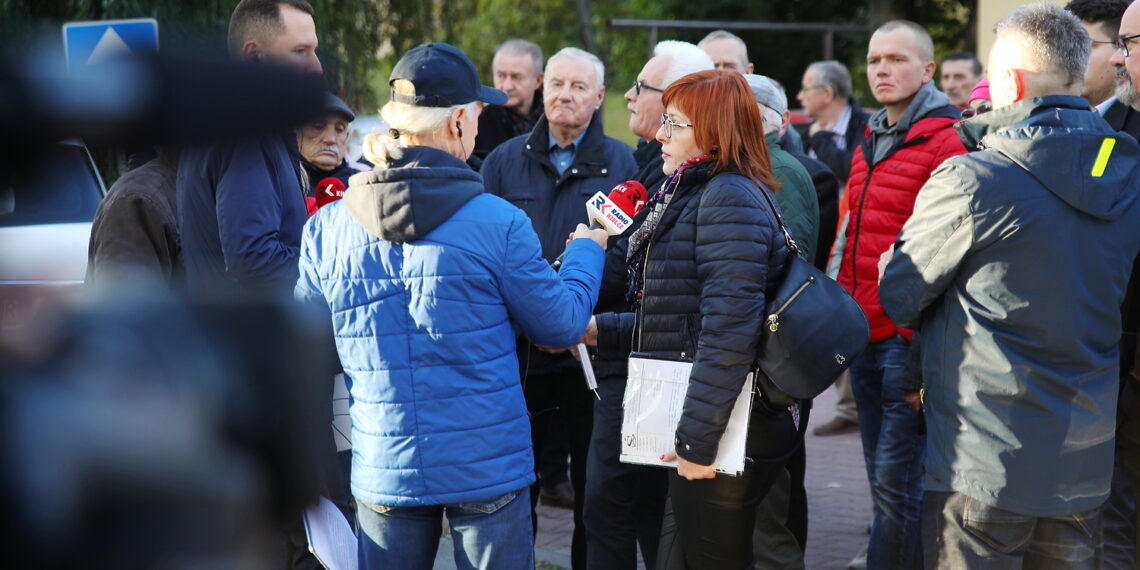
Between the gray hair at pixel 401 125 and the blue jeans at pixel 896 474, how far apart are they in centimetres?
211

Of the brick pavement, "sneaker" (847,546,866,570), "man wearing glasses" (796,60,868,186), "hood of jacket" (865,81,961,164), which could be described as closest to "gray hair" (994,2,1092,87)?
"hood of jacket" (865,81,961,164)

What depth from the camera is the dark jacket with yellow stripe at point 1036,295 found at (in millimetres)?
2893

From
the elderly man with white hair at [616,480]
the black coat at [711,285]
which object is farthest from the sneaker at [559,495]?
Answer: the black coat at [711,285]

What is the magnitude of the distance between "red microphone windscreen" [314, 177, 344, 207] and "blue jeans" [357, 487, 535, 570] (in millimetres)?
1624

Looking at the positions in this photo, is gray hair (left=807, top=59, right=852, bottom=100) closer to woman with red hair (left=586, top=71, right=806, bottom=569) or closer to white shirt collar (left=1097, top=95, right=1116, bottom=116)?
white shirt collar (left=1097, top=95, right=1116, bottom=116)

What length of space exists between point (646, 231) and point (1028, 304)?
3.56 feet

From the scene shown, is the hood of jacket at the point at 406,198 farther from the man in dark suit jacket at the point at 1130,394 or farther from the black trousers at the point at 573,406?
the man in dark suit jacket at the point at 1130,394

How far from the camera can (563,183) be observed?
4.50 m

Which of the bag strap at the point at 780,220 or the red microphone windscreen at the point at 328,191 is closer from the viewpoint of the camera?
the bag strap at the point at 780,220

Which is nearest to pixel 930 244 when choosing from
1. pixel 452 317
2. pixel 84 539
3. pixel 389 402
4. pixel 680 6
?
pixel 452 317

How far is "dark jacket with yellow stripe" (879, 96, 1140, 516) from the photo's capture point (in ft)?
9.49

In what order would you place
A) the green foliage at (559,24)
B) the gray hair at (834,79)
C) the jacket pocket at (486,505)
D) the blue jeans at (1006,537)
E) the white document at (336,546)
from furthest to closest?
the green foliage at (559,24) < the gray hair at (834,79) < the blue jeans at (1006,537) < the jacket pocket at (486,505) < the white document at (336,546)

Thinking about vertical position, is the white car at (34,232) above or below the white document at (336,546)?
above

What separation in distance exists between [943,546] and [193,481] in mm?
2746
